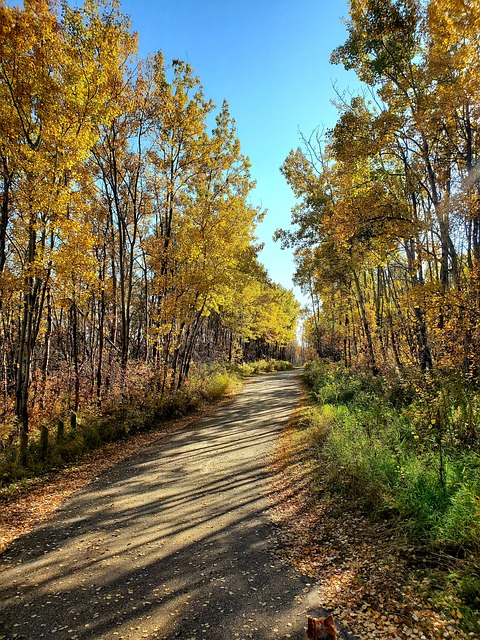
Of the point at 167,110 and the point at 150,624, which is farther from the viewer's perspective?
the point at 167,110

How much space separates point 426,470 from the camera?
479cm

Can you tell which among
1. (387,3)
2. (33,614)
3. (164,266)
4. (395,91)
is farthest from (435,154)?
(33,614)

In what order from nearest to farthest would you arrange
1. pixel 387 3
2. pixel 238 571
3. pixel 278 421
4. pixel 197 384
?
pixel 238 571 < pixel 387 3 < pixel 278 421 < pixel 197 384

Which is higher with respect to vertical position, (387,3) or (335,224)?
(387,3)

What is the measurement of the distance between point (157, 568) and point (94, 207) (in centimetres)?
1223

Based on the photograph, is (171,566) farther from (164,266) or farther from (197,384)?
(197,384)

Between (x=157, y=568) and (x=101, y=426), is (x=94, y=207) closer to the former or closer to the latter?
(x=101, y=426)

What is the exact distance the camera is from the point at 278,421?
11.4 metres

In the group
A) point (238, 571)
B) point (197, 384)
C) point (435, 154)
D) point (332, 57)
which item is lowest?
point (238, 571)

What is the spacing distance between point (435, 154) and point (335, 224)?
3.53 meters

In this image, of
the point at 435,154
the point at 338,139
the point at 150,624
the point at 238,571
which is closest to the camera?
the point at 150,624

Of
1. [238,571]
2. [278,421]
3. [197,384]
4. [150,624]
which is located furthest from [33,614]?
[197,384]

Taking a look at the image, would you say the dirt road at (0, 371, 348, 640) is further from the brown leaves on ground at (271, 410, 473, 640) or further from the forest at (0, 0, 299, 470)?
the forest at (0, 0, 299, 470)

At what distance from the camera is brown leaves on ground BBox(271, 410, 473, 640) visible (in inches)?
115
